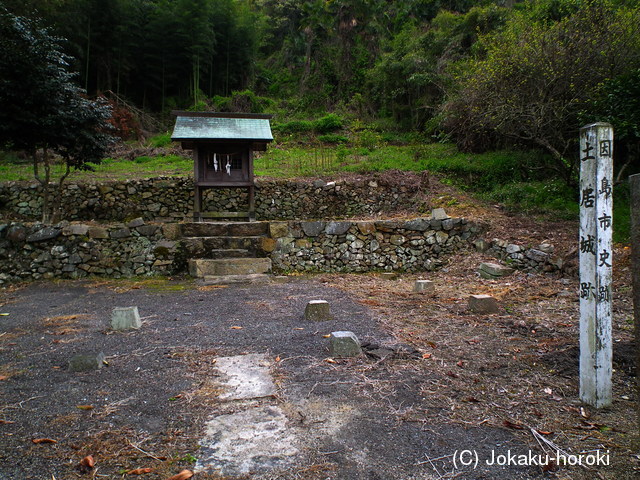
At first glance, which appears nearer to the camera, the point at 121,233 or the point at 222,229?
the point at 121,233

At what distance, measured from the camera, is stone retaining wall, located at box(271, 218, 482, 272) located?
Answer: 7629mm

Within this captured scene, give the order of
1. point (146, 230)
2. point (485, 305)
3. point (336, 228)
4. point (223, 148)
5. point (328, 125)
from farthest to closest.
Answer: point (328, 125)
point (223, 148)
point (336, 228)
point (146, 230)
point (485, 305)

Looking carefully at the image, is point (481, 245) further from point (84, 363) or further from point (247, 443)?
point (84, 363)

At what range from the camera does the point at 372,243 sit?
771 centimetres

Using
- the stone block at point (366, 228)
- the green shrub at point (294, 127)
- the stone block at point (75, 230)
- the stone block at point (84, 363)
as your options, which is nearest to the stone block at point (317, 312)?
the stone block at point (84, 363)

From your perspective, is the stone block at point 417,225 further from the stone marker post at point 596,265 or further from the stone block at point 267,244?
the stone marker post at point 596,265

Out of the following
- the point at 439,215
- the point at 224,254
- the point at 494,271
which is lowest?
the point at 494,271

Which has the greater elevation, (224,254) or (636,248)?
(636,248)

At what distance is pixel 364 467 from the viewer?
1.81 meters

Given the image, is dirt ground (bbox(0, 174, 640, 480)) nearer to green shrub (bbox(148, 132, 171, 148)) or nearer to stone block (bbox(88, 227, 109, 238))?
stone block (bbox(88, 227, 109, 238))

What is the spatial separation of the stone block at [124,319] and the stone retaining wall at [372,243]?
3.78 meters

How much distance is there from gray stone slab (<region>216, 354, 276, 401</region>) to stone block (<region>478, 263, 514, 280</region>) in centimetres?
459

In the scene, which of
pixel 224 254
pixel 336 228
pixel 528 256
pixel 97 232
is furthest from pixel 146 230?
pixel 528 256

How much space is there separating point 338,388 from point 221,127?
7387mm
